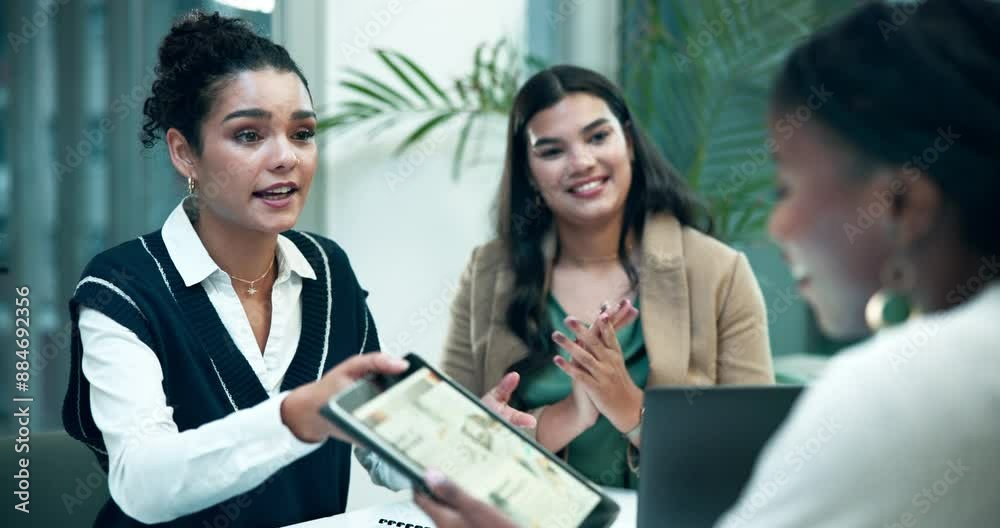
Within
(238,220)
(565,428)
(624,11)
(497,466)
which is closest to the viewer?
(497,466)

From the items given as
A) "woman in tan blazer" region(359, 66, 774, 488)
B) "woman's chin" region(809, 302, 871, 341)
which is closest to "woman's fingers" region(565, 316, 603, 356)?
"woman in tan blazer" region(359, 66, 774, 488)

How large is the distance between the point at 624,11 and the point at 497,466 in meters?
3.06

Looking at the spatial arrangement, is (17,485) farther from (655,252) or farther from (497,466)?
(655,252)

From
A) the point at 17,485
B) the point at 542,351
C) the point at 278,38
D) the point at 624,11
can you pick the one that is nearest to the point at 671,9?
the point at 624,11

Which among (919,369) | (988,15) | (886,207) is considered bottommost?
(919,369)

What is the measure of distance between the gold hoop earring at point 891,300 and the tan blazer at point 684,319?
125cm

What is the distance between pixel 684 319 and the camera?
7.54 feet

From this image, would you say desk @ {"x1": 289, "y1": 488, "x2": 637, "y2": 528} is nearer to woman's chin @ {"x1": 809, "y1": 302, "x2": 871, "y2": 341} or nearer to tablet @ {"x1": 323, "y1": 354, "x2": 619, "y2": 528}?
tablet @ {"x1": 323, "y1": 354, "x2": 619, "y2": 528}

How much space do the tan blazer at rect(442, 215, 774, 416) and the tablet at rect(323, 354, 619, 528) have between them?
0.96m

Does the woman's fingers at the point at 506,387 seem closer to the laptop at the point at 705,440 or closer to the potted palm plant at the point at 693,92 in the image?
the laptop at the point at 705,440

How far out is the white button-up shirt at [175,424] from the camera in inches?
56.1

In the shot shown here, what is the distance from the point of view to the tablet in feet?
3.84

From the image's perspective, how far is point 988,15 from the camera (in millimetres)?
896

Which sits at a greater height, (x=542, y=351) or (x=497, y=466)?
(x=497, y=466)
